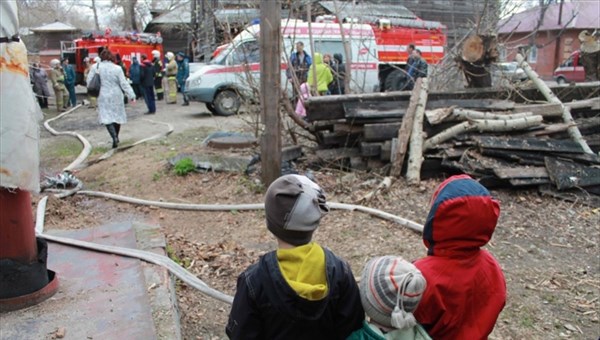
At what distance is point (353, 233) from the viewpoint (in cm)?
546

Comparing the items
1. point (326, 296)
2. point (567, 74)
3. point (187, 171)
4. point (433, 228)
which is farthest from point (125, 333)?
point (567, 74)

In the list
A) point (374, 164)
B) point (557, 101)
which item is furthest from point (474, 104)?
point (374, 164)

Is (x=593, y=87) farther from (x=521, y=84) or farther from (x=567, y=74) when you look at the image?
(x=567, y=74)

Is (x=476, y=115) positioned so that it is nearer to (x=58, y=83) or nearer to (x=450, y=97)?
(x=450, y=97)

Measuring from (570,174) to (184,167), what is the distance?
5.17 metres

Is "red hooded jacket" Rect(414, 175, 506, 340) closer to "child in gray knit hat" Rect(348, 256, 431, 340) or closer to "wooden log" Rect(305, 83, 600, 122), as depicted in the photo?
"child in gray knit hat" Rect(348, 256, 431, 340)

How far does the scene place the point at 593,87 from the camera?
8.45 metres

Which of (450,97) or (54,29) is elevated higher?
(54,29)

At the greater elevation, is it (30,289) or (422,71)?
(422,71)

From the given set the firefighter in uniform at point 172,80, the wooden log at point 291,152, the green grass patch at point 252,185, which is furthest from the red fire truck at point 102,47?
the green grass patch at point 252,185

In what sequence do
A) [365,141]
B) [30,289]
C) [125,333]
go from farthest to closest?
1. [365,141]
2. [30,289]
3. [125,333]

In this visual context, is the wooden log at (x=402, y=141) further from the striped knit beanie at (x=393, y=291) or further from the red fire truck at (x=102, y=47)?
the red fire truck at (x=102, y=47)

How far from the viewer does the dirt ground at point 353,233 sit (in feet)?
12.8

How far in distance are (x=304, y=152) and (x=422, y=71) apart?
3.78m
